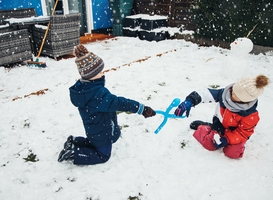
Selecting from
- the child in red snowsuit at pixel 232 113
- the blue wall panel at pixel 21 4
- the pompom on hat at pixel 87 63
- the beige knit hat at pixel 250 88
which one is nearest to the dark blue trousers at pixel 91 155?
the pompom on hat at pixel 87 63

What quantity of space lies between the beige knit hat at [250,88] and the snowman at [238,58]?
102 inches

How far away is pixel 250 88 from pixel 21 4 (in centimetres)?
749

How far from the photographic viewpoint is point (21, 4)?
720 centimetres

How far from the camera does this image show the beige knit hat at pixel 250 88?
211cm

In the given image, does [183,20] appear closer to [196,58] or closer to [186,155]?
[196,58]

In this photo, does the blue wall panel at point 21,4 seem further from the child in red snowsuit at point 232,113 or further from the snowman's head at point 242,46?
the child in red snowsuit at point 232,113

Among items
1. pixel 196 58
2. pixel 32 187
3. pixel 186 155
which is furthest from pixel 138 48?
pixel 32 187

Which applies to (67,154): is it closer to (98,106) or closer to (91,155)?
(91,155)

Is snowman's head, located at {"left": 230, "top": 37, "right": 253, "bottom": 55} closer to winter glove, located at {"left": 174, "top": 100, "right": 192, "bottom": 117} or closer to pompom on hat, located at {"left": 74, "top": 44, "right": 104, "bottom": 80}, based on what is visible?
winter glove, located at {"left": 174, "top": 100, "right": 192, "bottom": 117}

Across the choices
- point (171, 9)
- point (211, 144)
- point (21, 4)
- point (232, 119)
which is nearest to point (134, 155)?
point (211, 144)

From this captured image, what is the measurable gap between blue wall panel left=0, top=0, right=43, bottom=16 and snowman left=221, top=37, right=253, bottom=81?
6.38 metres

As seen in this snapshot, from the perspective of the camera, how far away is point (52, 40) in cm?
604

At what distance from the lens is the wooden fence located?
336 inches

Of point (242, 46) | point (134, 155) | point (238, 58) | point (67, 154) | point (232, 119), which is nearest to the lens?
point (67, 154)
